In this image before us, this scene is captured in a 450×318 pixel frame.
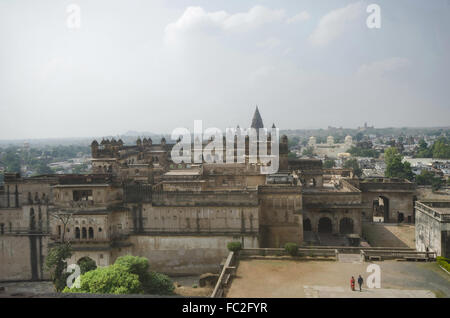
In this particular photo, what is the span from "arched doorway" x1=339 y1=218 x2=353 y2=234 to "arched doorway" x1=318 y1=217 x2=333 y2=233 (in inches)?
45.4

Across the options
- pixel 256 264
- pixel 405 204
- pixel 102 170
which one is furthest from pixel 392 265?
pixel 102 170

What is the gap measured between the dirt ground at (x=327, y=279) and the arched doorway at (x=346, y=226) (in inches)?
488

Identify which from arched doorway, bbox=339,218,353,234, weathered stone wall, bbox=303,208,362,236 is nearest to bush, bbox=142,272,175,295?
weathered stone wall, bbox=303,208,362,236

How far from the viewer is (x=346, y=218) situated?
137 feet

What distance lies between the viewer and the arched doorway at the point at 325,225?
42694 millimetres

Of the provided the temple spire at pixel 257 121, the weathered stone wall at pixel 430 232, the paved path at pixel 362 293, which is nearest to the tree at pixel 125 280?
the paved path at pixel 362 293

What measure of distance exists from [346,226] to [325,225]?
7.30 feet

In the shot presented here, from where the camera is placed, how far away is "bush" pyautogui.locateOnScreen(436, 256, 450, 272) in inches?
1061

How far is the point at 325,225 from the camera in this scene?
43094 millimetres

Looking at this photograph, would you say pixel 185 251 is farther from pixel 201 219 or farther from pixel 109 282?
pixel 109 282

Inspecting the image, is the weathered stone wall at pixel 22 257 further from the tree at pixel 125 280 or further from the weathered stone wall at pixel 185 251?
the tree at pixel 125 280

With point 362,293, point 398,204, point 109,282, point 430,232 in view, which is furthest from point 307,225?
point 109,282

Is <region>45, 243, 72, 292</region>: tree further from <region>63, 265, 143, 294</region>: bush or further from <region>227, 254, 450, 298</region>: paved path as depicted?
<region>227, 254, 450, 298</region>: paved path
